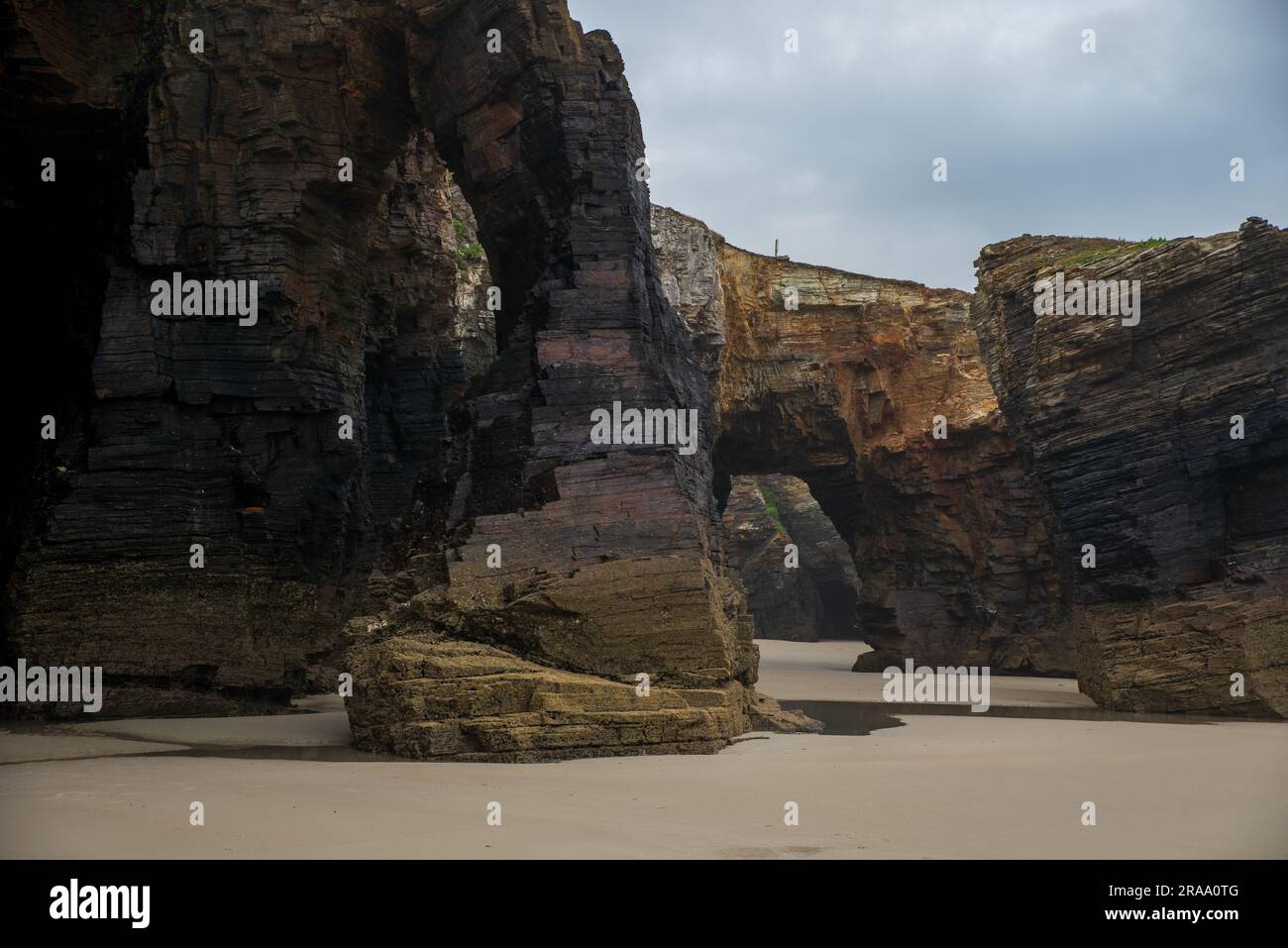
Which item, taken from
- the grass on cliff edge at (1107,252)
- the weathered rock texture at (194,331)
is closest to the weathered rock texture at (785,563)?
the grass on cliff edge at (1107,252)

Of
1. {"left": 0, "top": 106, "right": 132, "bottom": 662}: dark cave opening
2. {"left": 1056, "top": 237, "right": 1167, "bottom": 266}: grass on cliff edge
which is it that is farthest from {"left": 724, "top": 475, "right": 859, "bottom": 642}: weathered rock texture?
{"left": 0, "top": 106, "right": 132, "bottom": 662}: dark cave opening

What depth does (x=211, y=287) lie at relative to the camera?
15.6 meters

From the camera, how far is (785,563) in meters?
47.8

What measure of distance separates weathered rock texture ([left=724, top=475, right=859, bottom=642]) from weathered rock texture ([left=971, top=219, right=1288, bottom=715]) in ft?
93.6

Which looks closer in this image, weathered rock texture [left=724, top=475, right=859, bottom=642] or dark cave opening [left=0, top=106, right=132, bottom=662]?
dark cave opening [left=0, top=106, right=132, bottom=662]

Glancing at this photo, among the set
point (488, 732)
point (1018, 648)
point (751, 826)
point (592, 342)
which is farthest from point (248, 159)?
point (1018, 648)

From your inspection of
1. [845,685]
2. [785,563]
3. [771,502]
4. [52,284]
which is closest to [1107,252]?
[845,685]

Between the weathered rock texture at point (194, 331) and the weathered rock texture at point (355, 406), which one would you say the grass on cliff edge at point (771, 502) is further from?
the weathered rock texture at point (194, 331)

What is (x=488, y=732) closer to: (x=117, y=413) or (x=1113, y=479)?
(x=117, y=413)

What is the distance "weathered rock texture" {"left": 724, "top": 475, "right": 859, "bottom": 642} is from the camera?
47844 mm

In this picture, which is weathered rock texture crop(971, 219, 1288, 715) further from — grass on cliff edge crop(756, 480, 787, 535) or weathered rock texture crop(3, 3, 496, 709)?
grass on cliff edge crop(756, 480, 787, 535)

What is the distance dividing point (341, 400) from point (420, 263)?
6.32m

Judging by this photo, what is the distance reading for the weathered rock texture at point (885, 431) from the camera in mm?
30375

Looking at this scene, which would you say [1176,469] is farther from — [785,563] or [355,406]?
[785,563]
